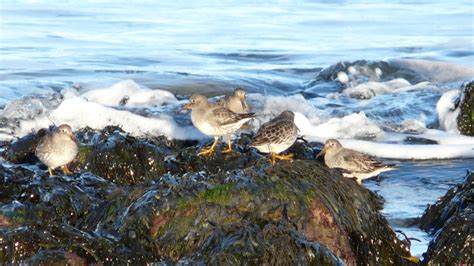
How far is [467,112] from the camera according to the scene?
1134 centimetres

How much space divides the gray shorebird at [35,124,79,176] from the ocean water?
254 centimetres

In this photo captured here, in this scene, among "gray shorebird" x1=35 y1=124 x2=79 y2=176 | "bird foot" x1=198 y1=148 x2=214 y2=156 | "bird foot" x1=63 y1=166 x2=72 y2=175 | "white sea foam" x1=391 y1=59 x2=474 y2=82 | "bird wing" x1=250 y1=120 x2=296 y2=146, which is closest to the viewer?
"gray shorebird" x1=35 y1=124 x2=79 y2=176

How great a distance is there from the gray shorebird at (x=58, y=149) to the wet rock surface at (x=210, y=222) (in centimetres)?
82

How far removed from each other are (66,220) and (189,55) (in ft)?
38.0

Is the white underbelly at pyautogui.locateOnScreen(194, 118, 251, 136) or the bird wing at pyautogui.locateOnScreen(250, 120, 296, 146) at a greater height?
the bird wing at pyautogui.locateOnScreen(250, 120, 296, 146)

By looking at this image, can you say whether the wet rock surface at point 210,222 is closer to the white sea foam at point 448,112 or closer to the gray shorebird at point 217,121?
the gray shorebird at point 217,121

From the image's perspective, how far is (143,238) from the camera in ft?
17.2

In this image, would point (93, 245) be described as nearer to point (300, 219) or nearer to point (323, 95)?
point (300, 219)

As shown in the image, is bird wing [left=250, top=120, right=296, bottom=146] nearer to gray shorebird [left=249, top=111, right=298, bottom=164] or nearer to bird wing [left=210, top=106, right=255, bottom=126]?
gray shorebird [left=249, top=111, right=298, bottom=164]

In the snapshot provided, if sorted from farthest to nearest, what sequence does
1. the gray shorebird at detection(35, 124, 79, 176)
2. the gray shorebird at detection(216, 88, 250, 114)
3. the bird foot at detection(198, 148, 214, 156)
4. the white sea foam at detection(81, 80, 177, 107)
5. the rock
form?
the white sea foam at detection(81, 80, 177, 107), the rock, the gray shorebird at detection(216, 88, 250, 114), the bird foot at detection(198, 148, 214, 156), the gray shorebird at detection(35, 124, 79, 176)

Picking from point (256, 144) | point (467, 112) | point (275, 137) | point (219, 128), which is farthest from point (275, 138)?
point (467, 112)

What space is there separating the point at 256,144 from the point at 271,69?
9101mm

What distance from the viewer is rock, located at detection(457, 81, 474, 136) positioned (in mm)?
11219

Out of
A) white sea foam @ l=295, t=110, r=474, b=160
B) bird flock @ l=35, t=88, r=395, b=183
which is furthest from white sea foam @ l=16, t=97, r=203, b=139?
bird flock @ l=35, t=88, r=395, b=183
